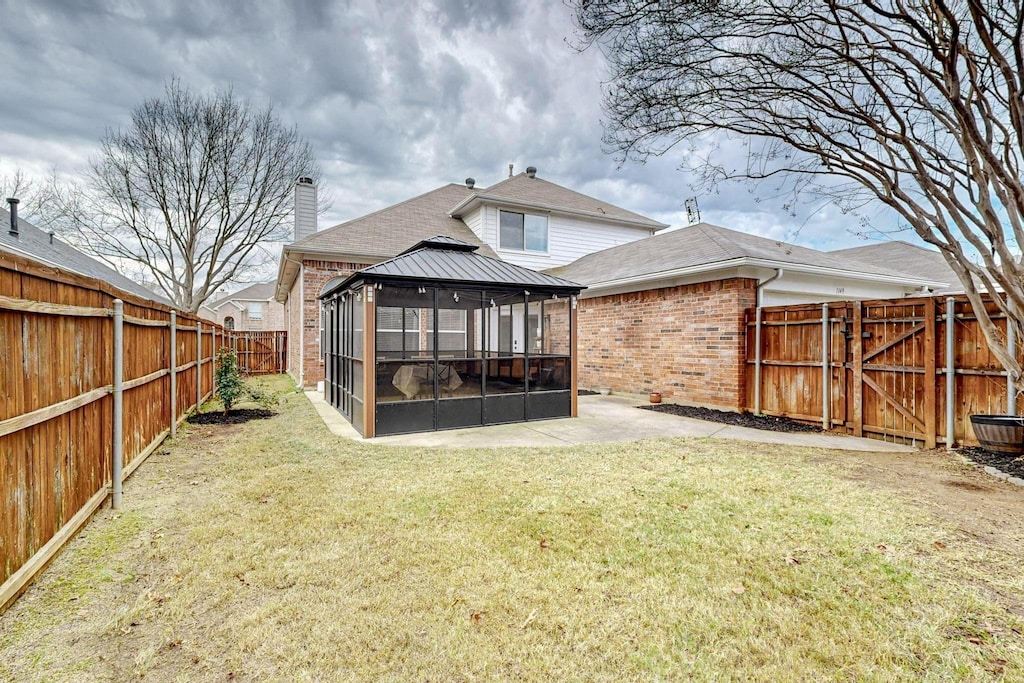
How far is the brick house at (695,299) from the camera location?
28.5 ft

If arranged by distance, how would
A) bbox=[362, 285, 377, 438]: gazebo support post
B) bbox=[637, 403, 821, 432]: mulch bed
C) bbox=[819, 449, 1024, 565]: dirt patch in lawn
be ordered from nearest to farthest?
1. bbox=[819, 449, 1024, 565]: dirt patch in lawn
2. bbox=[362, 285, 377, 438]: gazebo support post
3. bbox=[637, 403, 821, 432]: mulch bed

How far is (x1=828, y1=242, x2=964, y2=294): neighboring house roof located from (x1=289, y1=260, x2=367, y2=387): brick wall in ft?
47.7

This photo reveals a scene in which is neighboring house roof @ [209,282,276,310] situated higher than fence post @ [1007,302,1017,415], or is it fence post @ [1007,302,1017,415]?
neighboring house roof @ [209,282,276,310]

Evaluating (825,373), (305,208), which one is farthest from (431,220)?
(825,373)

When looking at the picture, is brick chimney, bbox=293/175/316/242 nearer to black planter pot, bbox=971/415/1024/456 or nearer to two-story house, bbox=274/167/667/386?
two-story house, bbox=274/167/667/386

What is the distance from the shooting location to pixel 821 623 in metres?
2.42

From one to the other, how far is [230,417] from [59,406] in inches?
246

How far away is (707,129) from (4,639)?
28.1 ft

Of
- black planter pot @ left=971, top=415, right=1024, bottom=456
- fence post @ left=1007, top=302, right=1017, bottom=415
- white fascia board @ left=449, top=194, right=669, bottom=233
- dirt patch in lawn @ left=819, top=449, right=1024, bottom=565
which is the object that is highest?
white fascia board @ left=449, top=194, right=669, bottom=233

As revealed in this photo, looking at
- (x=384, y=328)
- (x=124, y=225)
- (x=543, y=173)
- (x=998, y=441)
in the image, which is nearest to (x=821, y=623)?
(x=998, y=441)

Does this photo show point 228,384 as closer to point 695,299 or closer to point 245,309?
point 695,299

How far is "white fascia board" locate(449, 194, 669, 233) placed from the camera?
14383mm

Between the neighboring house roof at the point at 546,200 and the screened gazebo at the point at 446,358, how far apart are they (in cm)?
636

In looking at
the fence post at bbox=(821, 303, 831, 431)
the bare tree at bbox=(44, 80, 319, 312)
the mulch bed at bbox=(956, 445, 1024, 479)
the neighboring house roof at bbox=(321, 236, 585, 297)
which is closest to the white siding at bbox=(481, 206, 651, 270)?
the neighboring house roof at bbox=(321, 236, 585, 297)
